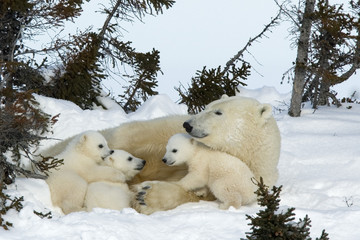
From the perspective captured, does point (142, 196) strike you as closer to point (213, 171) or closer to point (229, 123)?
point (213, 171)

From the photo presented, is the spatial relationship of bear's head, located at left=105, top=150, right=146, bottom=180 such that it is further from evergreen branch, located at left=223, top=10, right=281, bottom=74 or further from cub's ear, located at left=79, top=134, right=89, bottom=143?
evergreen branch, located at left=223, top=10, right=281, bottom=74

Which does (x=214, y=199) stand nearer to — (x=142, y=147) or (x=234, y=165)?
(x=234, y=165)

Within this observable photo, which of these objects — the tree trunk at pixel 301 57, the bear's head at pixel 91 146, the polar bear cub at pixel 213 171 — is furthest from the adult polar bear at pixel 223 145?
the tree trunk at pixel 301 57

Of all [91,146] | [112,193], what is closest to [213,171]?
[112,193]

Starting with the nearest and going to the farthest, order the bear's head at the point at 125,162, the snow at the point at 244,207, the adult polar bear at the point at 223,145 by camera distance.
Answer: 1. the snow at the point at 244,207
2. the adult polar bear at the point at 223,145
3. the bear's head at the point at 125,162

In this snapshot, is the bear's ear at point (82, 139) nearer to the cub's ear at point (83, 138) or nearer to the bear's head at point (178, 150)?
the cub's ear at point (83, 138)

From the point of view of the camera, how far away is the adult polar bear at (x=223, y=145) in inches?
236

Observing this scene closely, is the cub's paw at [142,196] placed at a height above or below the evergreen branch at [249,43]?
below

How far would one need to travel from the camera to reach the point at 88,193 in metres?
5.91

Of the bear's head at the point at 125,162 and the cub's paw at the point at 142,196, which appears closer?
the cub's paw at the point at 142,196

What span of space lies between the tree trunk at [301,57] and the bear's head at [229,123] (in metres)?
5.34

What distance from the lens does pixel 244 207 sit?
5961mm

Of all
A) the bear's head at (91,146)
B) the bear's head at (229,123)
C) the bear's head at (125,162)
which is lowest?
the bear's head at (125,162)

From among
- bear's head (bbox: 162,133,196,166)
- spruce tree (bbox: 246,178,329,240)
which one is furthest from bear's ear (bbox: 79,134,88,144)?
spruce tree (bbox: 246,178,329,240)
